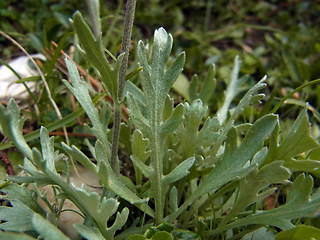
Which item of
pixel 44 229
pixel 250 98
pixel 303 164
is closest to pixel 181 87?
pixel 250 98

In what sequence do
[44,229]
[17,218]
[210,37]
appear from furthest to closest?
[210,37] < [17,218] < [44,229]

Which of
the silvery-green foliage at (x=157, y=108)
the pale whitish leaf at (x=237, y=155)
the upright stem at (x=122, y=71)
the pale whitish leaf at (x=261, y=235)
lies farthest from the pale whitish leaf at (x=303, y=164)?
the upright stem at (x=122, y=71)

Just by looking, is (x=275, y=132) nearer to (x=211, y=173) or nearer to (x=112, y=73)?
(x=211, y=173)

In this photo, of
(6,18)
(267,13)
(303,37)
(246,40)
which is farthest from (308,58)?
(6,18)

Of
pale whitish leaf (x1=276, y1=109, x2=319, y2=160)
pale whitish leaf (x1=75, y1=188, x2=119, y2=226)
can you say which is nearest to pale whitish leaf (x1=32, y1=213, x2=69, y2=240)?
pale whitish leaf (x1=75, y1=188, x2=119, y2=226)

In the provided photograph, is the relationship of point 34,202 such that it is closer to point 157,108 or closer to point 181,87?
point 157,108

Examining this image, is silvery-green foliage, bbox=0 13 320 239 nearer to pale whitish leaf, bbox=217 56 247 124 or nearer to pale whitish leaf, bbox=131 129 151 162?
pale whitish leaf, bbox=131 129 151 162
